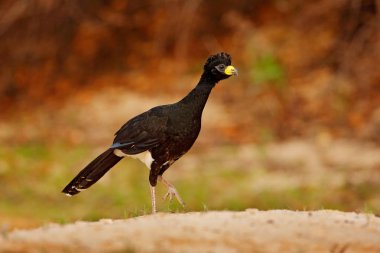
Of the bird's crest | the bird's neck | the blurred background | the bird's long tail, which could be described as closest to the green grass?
the blurred background

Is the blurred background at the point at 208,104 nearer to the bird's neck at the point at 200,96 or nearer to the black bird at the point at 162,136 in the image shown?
the black bird at the point at 162,136

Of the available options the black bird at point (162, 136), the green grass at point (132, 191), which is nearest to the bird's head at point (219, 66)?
the black bird at point (162, 136)

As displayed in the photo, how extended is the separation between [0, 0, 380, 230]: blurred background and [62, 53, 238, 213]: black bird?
3.61 meters

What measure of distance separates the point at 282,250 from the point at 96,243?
115 cm

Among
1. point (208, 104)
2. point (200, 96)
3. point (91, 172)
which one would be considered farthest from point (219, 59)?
point (208, 104)

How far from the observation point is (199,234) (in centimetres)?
656

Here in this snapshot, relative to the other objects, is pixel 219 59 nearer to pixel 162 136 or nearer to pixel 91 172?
pixel 162 136

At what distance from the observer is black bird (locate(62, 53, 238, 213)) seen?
8.07m

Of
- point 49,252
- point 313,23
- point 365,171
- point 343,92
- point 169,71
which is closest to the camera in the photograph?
point 49,252

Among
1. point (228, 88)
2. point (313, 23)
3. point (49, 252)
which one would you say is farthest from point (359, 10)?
point (49, 252)

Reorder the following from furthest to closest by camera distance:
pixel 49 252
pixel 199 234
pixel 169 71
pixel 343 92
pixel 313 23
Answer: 1. pixel 169 71
2. pixel 313 23
3. pixel 343 92
4. pixel 199 234
5. pixel 49 252

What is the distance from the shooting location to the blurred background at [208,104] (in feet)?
46.9

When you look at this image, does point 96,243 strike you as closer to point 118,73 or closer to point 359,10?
point 359,10

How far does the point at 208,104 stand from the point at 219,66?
32.4 feet
